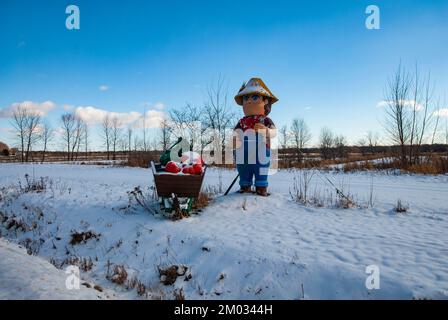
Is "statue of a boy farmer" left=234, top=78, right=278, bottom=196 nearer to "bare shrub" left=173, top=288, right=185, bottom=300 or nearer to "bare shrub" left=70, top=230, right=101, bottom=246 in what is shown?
"bare shrub" left=70, top=230, right=101, bottom=246

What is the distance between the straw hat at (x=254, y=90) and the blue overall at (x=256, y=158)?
85 cm

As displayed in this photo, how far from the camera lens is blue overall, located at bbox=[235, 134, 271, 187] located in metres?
5.49

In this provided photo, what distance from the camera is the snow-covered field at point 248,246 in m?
2.74

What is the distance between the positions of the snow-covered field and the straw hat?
1992 mm

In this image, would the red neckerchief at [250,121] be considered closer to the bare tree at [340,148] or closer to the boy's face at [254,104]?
the boy's face at [254,104]

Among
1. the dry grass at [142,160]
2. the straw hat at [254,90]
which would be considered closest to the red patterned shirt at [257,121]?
the straw hat at [254,90]

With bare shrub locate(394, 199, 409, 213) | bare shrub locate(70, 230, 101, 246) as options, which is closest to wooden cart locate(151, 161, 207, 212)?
bare shrub locate(70, 230, 101, 246)

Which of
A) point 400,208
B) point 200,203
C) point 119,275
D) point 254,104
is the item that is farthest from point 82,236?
point 400,208

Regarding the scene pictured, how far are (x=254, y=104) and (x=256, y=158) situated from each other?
105cm

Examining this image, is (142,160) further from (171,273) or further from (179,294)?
(179,294)
